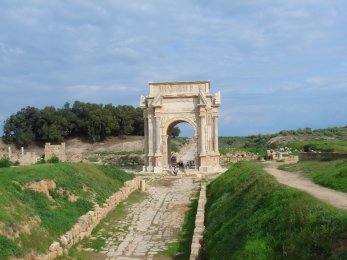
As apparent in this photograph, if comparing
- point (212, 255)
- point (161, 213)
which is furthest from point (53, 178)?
point (212, 255)

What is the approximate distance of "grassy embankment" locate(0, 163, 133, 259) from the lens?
914 cm

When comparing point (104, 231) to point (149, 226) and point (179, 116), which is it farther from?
point (179, 116)

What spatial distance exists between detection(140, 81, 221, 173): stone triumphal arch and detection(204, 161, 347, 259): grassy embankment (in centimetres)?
1963

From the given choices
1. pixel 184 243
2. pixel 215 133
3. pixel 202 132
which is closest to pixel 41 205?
pixel 184 243

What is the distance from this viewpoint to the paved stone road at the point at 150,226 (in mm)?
10898

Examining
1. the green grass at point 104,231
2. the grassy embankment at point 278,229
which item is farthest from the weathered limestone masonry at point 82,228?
the grassy embankment at point 278,229

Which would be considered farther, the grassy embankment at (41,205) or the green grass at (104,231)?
the green grass at (104,231)

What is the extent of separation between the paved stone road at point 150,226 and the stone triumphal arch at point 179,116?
372 inches

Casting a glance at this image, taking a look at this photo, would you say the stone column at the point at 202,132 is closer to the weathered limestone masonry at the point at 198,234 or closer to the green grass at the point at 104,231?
the green grass at the point at 104,231

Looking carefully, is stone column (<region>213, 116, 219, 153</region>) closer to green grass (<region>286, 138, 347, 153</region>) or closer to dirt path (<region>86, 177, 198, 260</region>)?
green grass (<region>286, 138, 347, 153</region>)

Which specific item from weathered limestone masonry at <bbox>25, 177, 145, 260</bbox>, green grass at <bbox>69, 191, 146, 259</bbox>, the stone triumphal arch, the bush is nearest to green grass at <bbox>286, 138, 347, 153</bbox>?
the stone triumphal arch

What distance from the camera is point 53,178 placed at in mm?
13852

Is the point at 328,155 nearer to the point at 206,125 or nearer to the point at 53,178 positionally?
the point at 206,125

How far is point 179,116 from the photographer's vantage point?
3170 cm
